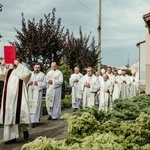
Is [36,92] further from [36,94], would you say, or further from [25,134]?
[25,134]

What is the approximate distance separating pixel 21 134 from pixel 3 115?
0.66 metres

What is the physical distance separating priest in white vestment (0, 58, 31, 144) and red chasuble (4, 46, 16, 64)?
255 mm

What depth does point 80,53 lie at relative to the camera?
3078 cm

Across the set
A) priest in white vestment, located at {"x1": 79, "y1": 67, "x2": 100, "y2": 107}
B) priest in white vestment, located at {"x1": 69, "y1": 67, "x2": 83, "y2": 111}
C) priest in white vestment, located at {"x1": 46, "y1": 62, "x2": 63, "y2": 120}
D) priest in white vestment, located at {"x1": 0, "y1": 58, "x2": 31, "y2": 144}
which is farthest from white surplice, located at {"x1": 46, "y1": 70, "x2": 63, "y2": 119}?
priest in white vestment, located at {"x1": 0, "y1": 58, "x2": 31, "y2": 144}

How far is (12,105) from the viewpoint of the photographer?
9.30 metres

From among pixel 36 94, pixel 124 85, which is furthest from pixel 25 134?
pixel 124 85

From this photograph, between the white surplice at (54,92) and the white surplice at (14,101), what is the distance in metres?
5.23

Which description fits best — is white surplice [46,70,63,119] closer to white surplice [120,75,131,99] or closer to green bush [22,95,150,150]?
white surplice [120,75,131,99]

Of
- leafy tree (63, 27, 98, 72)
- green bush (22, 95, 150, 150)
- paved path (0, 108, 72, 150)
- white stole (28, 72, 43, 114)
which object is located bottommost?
paved path (0, 108, 72, 150)

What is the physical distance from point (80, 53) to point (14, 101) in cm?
2163

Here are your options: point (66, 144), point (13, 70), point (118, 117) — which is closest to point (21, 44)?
point (13, 70)

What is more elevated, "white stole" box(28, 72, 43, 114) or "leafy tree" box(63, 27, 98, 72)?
"leafy tree" box(63, 27, 98, 72)

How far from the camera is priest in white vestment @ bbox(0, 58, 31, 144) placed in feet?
30.2

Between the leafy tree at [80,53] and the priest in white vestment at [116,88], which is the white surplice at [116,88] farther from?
the leafy tree at [80,53]
